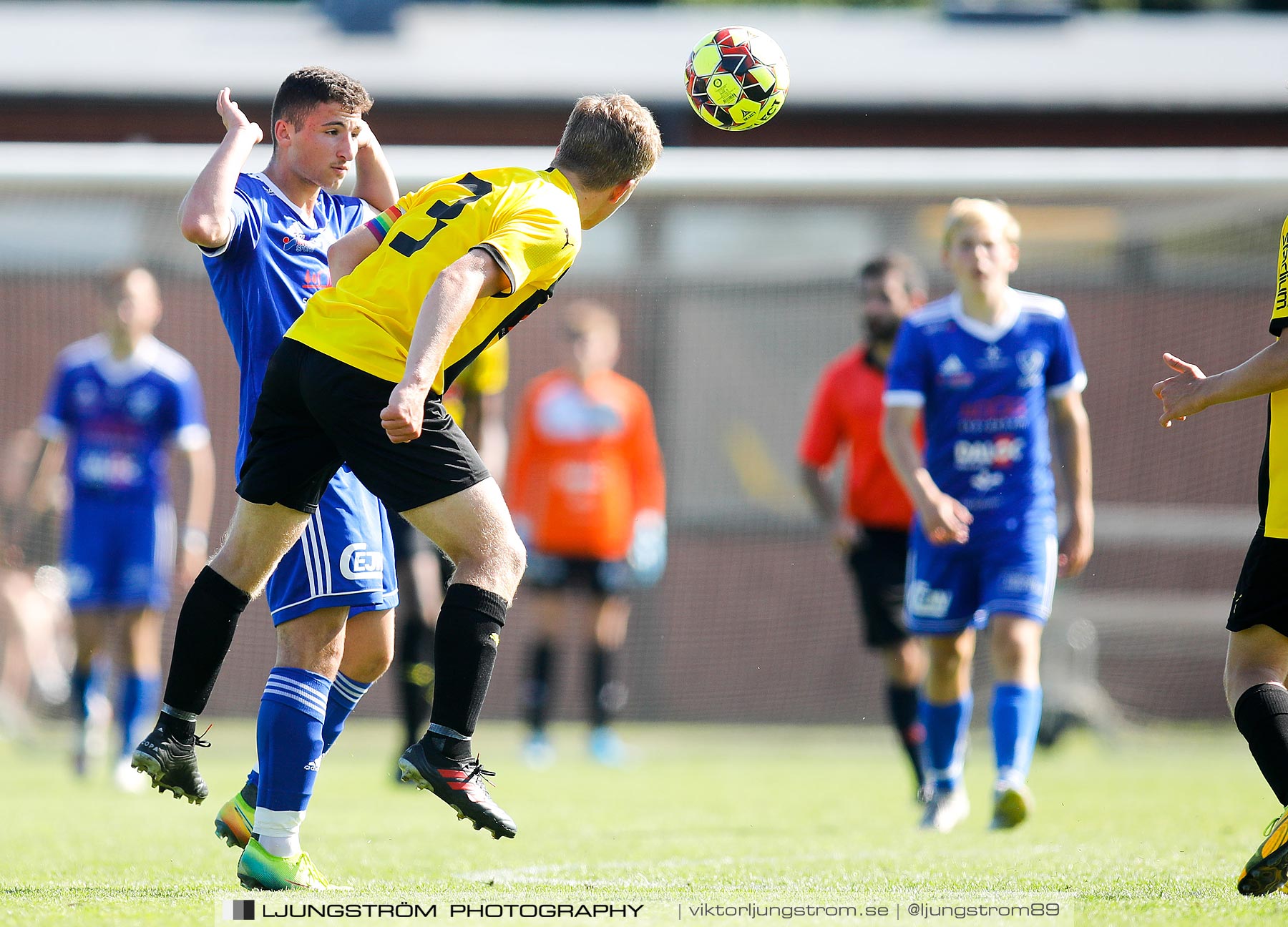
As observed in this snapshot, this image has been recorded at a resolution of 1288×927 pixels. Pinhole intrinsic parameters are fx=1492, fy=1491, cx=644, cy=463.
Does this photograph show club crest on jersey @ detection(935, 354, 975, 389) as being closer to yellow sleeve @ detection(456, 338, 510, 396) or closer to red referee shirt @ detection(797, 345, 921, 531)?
red referee shirt @ detection(797, 345, 921, 531)

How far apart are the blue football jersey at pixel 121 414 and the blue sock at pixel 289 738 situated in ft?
14.5

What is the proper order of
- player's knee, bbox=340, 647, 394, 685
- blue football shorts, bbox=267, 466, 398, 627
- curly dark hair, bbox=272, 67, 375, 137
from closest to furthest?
blue football shorts, bbox=267, 466, 398, 627 < curly dark hair, bbox=272, 67, 375, 137 < player's knee, bbox=340, 647, 394, 685

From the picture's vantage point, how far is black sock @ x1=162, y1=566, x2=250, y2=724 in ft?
12.4

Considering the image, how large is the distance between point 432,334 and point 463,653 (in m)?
0.76

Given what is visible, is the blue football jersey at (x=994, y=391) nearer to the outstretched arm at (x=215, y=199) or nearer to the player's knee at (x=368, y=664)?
the player's knee at (x=368, y=664)

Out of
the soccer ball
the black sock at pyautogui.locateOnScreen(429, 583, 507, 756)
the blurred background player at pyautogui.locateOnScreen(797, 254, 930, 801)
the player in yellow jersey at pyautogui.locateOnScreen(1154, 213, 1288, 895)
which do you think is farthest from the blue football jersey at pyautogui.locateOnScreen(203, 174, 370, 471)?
the blurred background player at pyautogui.locateOnScreen(797, 254, 930, 801)

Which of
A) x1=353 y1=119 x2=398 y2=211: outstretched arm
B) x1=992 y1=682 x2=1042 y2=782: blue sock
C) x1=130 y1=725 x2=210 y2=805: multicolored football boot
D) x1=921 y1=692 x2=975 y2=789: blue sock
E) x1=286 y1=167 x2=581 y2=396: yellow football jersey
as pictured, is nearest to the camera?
x1=286 y1=167 x2=581 y2=396: yellow football jersey

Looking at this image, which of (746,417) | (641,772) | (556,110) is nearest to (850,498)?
(641,772)

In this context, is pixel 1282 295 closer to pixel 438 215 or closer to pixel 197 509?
pixel 438 215

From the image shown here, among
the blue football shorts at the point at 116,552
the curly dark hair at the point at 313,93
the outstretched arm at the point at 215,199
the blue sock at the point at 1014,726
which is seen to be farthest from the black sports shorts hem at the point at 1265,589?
the blue football shorts at the point at 116,552

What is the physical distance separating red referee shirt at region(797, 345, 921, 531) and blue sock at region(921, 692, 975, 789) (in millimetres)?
1301

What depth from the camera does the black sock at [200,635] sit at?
12.4 feet

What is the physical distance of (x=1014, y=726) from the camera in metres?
5.27

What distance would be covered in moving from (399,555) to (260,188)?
2941 millimetres
